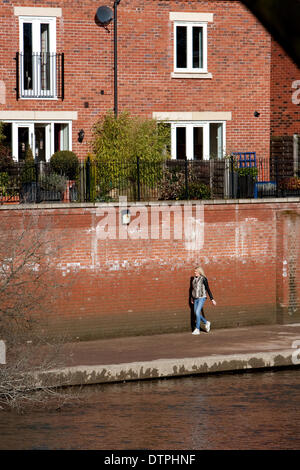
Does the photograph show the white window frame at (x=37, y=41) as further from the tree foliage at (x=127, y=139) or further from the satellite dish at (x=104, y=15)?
the tree foliage at (x=127, y=139)

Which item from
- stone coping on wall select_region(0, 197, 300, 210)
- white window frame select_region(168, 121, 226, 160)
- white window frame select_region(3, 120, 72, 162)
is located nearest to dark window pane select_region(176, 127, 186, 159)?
white window frame select_region(168, 121, 226, 160)

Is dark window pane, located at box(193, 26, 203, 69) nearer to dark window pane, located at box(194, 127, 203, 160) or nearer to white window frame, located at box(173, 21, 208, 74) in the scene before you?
white window frame, located at box(173, 21, 208, 74)

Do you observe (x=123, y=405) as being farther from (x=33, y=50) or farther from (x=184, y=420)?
(x=33, y=50)

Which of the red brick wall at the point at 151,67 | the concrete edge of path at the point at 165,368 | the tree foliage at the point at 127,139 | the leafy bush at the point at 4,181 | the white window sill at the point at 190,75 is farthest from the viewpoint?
the white window sill at the point at 190,75

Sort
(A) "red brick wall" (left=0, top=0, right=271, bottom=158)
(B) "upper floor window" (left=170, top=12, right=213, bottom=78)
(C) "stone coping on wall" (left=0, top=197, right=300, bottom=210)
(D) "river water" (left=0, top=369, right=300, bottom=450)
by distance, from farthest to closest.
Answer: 1. (B) "upper floor window" (left=170, top=12, right=213, bottom=78)
2. (A) "red brick wall" (left=0, top=0, right=271, bottom=158)
3. (C) "stone coping on wall" (left=0, top=197, right=300, bottom=210)
4. (D) "river water" (left=0, top=369, right=300, bottom=450)

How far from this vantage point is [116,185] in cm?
1891

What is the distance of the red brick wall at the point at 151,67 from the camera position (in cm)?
2120

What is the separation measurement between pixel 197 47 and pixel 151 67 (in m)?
1.74

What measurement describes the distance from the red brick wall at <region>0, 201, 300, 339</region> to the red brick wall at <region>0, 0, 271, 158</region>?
4.37 meters

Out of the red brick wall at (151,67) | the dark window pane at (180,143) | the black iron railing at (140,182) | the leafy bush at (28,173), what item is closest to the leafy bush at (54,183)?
the black iron railing at (140,182)

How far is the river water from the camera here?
10.5 m

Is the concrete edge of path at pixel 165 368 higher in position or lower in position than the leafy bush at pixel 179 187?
lower

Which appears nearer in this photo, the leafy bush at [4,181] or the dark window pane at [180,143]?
the leafy bush at [4,181]
